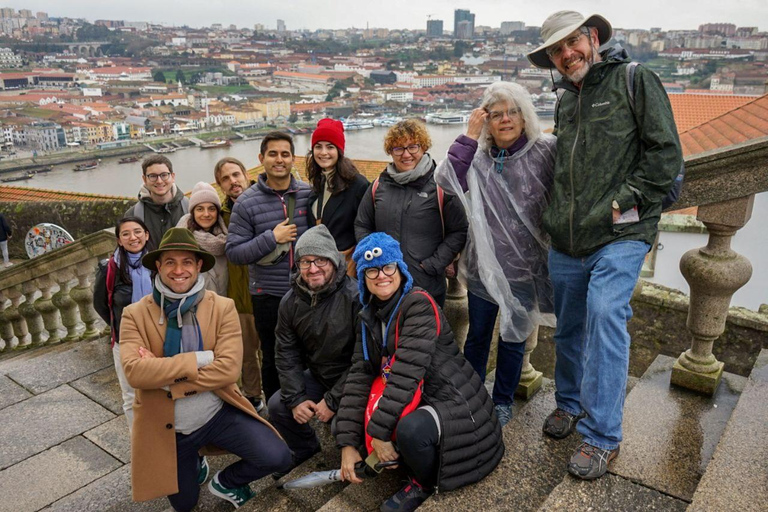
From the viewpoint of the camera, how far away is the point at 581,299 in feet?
6.45

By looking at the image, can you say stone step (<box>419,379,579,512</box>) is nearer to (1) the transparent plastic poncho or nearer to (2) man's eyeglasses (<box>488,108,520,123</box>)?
(1) the transparent plastic poncho

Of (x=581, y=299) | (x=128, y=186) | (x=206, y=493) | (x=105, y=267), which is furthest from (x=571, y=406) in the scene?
(x=128, y=186)

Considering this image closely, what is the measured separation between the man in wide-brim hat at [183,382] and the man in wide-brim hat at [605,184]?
128 centimetres

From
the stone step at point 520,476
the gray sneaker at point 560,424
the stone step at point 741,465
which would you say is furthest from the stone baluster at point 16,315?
the stone step at point 741,465

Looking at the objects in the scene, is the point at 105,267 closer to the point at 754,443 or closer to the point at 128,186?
the point at 754,443

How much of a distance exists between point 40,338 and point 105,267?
2.88 metres

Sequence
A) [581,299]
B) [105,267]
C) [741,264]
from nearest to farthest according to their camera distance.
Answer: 1. [581,299]
2. [741,264]
3. [105,267]

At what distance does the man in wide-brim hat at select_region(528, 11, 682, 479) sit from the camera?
1.71m

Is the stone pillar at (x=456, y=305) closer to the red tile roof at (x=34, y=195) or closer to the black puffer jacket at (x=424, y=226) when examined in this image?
the black puffer jacket at (x=424, y=226)

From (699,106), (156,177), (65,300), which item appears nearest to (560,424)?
(156,177)

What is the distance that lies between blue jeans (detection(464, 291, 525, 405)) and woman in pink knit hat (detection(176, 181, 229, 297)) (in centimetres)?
128

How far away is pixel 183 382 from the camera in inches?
85.1

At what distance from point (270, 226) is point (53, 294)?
116 inches

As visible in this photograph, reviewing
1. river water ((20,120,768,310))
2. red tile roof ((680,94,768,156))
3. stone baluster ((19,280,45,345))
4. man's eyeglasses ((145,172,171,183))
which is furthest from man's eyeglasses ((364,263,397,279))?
red tile roof ((680,94,768,156))
